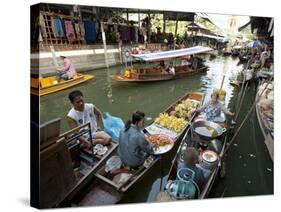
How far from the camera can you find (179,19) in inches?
87.2

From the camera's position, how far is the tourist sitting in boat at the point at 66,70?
199cm

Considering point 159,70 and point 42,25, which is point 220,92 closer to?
point 159,70

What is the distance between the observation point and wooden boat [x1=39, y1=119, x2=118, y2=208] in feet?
5.94

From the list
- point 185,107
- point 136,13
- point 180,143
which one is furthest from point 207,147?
point 136,13

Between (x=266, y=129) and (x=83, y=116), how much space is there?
2134 millimetres

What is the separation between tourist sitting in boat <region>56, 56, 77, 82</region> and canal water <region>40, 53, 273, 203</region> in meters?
0.13

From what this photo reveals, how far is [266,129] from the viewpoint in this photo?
2740mm

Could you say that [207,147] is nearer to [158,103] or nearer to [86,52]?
[158,103]

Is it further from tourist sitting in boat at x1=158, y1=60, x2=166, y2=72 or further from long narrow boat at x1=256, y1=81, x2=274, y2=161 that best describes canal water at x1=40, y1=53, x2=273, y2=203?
tourist sitting in boat at x1=158, y1=60, x2=166, y2=72

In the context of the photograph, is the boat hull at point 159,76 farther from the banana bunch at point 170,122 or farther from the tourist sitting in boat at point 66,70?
the tourist sitting in boat at point 66,70

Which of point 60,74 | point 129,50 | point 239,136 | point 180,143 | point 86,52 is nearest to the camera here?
point 60,74

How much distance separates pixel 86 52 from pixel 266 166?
7.47 feet

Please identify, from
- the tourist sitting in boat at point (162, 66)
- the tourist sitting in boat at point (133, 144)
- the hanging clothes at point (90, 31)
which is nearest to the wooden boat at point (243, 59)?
the tourist sitting in boat at point (162, 66)

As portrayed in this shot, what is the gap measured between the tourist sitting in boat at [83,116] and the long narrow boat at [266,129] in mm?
1839
